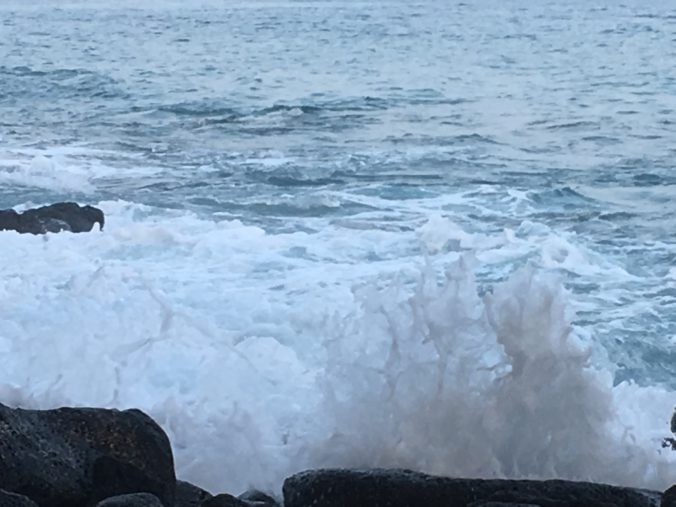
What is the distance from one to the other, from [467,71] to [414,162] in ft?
38.7

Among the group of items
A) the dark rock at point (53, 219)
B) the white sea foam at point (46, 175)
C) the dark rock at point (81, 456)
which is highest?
the dark rock at point (81, 456)

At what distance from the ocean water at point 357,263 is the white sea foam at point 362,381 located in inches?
0.6

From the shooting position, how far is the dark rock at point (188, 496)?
4566mm

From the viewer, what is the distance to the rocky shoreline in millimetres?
3975

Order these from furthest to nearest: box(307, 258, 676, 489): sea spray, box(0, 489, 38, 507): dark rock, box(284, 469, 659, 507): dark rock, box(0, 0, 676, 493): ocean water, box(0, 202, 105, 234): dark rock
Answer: box(0, 202, 105, 234): dark rock, box(0, 0, 676, 493): ocean water, box(307, 258, 676, 489): sea spray, box(284, 469, 659, 507): dark rock, box(0, 489, 38, 507): dark rock

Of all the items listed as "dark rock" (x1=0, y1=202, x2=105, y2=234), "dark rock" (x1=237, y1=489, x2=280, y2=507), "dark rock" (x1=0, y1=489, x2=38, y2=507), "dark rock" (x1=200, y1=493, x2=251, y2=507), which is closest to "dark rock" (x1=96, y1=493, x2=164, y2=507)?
"dark rock" (x1=0, y1=489, x2=38, y2=507)

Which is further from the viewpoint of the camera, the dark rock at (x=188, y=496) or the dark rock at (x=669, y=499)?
the dark rock at (x=188, y=496)

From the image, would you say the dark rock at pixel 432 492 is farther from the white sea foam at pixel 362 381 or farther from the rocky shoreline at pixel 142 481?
the white sea foam at pixel 362 381

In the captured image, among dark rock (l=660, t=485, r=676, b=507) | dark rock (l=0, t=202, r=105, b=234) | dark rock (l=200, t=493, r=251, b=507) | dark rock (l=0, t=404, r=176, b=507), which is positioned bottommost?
dark rock (l=0, t=202, r=105, b=234)

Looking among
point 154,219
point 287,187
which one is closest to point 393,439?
point 154,219

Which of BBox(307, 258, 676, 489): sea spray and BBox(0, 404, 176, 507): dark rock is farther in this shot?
BBox(307, 258, 676, 489): sea spray

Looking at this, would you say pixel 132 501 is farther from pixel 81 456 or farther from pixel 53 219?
pixel 53 219

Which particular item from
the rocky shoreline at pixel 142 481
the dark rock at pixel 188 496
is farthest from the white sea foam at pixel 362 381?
the rocky shoreline at pixel 142 481

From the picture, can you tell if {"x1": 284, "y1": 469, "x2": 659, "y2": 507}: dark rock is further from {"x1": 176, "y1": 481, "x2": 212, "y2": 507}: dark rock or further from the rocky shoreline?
{"x1": 176, "y1": 481, "x2": 212, "y2": 507}: dark rock
